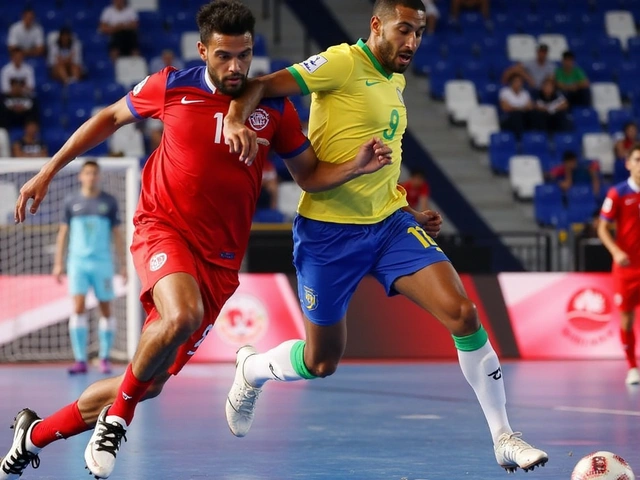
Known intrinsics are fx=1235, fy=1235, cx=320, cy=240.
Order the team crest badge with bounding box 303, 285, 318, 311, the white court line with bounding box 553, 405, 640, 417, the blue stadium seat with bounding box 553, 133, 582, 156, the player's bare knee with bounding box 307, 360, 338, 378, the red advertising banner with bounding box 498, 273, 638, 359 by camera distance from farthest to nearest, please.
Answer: the blue stadium seat with bounding box 553, 133, 582, 156 < the red advertising banner with bounding box 498, 273, 638, 359 < the white court line with bounding box 553, 405, 640, 417 < the player's bare knee with bounding box 307, 360, 338, 378 < the team crest badge with bounding box 303, 285, 318, 311

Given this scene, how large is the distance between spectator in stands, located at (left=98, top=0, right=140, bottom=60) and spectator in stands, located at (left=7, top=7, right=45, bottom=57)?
3.36 feet

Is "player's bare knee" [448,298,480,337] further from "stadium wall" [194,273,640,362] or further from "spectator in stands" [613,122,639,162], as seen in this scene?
"spectator in stands" [613,122,639,162]

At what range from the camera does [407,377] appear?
12242 mm

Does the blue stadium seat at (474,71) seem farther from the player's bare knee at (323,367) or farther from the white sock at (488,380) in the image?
the white sock at (488,380)

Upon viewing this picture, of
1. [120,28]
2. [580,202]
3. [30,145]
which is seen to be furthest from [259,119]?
[120,28]

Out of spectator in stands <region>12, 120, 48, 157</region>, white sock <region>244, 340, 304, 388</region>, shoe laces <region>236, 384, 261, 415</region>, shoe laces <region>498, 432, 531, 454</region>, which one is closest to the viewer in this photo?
shoe laces <region>498, 432, 531, 454</region>

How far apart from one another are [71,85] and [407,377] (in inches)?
324

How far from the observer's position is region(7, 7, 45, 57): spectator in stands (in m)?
18.4

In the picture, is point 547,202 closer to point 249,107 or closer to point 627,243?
point 627,243

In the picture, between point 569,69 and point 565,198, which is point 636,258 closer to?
point 565,198

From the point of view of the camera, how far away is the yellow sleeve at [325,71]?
6105mm

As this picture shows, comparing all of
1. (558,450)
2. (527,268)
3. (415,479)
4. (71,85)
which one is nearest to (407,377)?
(527,268)

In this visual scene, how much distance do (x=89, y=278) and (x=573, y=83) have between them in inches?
396

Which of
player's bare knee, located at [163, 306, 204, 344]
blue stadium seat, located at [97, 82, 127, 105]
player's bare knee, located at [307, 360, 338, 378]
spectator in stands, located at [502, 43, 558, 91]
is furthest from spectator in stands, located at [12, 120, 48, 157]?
player's bare knee, located at [163, 306, 204, 344]
